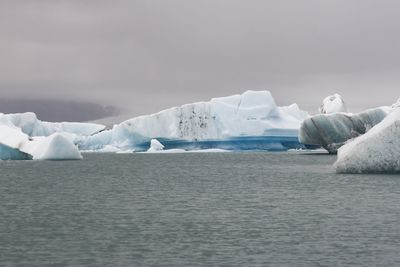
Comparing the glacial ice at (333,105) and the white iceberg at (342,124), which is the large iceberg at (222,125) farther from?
the white iceberg at (342,124)

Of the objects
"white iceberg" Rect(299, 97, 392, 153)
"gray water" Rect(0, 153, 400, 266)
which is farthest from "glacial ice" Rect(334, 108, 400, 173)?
"white iceberg" Rect(299, 97, 392, 153)

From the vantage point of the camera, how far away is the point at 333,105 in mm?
92812

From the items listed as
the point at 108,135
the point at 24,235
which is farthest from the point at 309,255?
the point at 108,135

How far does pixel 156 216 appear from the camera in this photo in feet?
78.7

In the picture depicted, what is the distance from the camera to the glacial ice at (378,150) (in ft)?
129

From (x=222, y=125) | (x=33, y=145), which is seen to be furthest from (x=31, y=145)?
(x=222, y=125)

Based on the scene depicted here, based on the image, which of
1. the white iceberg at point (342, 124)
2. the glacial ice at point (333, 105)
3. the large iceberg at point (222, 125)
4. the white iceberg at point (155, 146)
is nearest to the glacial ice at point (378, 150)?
the white iceberg at point (342, 124)

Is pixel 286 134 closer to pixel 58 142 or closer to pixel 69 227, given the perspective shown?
pixel 58 142

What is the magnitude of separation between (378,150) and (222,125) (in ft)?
217

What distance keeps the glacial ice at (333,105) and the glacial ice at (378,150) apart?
49.5 metres

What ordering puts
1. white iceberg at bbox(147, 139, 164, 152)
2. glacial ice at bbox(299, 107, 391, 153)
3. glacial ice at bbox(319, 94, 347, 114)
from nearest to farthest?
glacial ice at bbox(299, 107, 391, 153), glacial ice at bbox(319, 94, 347, 114), white iceberg at bbox(147, 139, 164, 152)

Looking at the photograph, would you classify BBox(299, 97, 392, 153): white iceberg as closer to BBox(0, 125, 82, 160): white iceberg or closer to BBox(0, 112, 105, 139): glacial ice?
BBox(0, 125, 82, 160): white iceberg

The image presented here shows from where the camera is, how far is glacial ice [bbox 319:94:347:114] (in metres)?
92.2

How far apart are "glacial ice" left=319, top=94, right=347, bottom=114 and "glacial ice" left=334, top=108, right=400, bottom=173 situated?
4950cm
